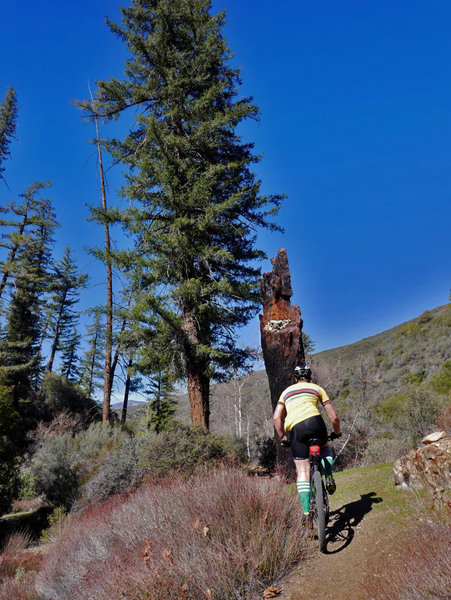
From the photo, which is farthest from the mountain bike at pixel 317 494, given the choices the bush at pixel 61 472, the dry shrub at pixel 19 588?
the bush at pixel 61 472

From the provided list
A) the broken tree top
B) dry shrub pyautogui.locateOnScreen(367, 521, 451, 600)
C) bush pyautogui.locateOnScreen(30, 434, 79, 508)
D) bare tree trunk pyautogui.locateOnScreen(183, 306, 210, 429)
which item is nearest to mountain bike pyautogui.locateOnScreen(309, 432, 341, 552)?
dry shrub pyautogui.locateOnScreen(367, 521, 451, 600)

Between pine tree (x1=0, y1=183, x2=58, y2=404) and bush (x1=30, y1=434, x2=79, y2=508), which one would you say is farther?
pine tree (x1=0, y1=183, x2=58, y2=404)

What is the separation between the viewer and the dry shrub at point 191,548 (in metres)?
3.02

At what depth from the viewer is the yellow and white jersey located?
3943 millimetres

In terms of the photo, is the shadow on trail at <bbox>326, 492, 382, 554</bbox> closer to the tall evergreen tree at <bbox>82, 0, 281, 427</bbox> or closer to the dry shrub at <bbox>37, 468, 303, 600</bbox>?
the dry shrub at <bbox>37, 468, 303, 600</bbox>

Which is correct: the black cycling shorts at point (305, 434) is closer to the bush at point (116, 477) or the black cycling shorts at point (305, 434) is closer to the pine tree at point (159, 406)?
the bush at point (116, 477)

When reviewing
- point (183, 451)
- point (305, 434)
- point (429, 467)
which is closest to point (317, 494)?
point (305, 434)

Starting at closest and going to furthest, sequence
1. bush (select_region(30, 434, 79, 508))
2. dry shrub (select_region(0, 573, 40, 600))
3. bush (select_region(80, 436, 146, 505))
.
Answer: dry shrub (select_region(0, 573, 40, 600)) → bush (select_region(80, 436, 146, 505)) → bush (select_region(30, 434, 79, 508))

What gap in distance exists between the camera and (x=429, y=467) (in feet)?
14.6

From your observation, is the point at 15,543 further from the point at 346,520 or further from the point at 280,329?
the point at 346,520

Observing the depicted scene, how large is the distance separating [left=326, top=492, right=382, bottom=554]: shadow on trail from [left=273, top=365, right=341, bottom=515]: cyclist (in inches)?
24.9

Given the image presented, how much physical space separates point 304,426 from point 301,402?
27cm

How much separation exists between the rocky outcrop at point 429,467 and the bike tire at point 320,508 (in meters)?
1.70

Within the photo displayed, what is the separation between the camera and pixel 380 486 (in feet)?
18.4
